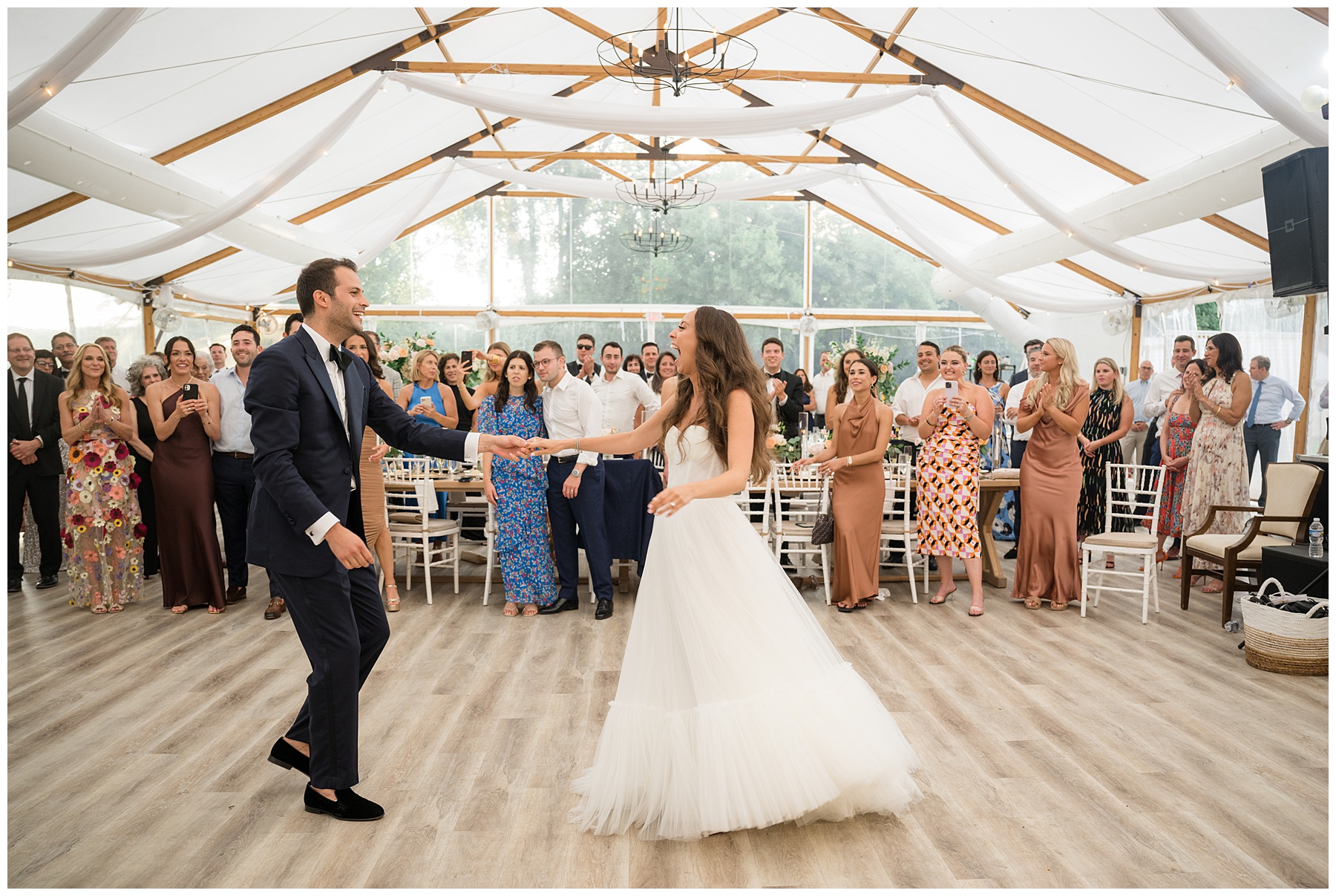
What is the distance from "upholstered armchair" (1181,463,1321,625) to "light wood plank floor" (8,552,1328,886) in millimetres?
417

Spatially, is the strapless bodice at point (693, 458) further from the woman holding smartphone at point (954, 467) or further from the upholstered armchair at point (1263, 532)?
the upholstered armchair at point (1263, 532)

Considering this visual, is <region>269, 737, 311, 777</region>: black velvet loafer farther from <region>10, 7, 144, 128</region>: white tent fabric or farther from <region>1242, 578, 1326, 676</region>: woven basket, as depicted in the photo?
<region>1242, 578, 1326, 676</region>: woven basket

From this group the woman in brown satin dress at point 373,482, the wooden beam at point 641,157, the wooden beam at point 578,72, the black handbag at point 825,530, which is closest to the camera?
the woman in brown satin dress at point 373,482

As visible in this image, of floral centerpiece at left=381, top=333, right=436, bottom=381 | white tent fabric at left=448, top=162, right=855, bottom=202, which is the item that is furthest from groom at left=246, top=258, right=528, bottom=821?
white tent fabric at left=448, top=162, right=855, bottom=202

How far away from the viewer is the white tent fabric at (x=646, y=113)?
7.05 metres

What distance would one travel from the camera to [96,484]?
17.6 ft

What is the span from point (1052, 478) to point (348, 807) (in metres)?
4.60

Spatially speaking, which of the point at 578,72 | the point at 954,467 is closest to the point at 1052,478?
the point at 954,467

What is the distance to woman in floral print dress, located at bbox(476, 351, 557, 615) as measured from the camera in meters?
5.37

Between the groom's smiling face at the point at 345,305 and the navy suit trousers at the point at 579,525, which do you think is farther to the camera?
the navy suit trousers at the point at 579,525

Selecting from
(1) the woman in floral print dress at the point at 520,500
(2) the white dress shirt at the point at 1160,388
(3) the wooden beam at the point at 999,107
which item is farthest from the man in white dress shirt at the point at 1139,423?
(1) the woman in floral print dress at the point at 520,500

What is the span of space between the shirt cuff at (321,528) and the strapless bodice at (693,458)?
1.07 metres

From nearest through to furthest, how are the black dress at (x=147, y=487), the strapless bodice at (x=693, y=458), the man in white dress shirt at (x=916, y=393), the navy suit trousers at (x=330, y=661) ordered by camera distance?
the navy suit trousers at (x=330, y=661), the strapless bodice at (x=693, y=458), the black dress at (x=147, y=487), the man in white dress shirt at (x=916, y=393)

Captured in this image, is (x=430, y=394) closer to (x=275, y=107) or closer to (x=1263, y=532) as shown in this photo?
(x=275, y=107)
